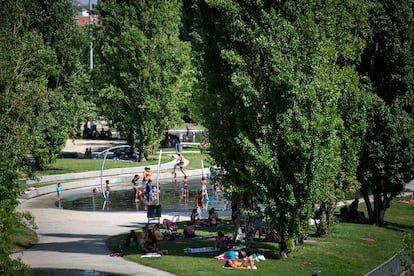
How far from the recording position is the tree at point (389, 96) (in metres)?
39.5

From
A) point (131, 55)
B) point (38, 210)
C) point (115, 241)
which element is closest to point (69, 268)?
point (115, 241)

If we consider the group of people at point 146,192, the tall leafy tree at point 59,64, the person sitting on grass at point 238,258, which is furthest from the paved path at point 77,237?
the tall leafy tree at point 59,64

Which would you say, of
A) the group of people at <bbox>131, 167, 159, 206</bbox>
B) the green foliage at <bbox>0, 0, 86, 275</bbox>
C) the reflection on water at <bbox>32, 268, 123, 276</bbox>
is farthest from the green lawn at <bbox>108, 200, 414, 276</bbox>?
the group of people at <bbox>131, 167, 159, 206</bbox>

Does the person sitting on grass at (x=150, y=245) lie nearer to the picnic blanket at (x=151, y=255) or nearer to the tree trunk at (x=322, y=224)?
the picnic blanket at (x=151, y=255)

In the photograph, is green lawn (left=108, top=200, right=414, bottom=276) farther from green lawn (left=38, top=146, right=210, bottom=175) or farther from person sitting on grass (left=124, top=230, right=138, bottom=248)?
green lawn (left=38, top=146, right=210, bottom=175)

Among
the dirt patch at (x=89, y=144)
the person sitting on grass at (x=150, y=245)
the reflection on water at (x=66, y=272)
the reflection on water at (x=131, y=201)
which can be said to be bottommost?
the reflection on water at (x=66, y=272)

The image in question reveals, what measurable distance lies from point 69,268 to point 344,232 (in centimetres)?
1450

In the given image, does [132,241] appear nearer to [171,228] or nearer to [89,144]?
[171,228]

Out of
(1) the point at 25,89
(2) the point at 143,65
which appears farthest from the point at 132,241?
(2) the point at 143,65

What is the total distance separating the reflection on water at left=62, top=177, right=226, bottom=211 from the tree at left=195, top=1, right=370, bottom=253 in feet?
53.5

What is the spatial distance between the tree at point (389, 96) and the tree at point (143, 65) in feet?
90.9

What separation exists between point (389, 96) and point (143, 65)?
29090mm

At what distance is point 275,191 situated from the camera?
96.7 ft

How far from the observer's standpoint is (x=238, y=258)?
29.5 metres
